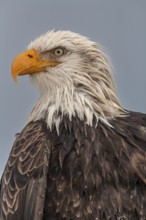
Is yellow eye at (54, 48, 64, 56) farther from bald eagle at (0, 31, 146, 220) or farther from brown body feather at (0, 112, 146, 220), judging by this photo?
brown body feather at (0, 112, 146, 220)

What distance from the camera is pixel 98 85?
7.65 m

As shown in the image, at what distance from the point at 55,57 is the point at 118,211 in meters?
2.25

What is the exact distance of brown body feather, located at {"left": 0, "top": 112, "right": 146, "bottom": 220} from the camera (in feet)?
22.4

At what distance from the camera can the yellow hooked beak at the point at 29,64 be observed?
7.65 meters

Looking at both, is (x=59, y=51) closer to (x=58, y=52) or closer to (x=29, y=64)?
(x=58, y=52)

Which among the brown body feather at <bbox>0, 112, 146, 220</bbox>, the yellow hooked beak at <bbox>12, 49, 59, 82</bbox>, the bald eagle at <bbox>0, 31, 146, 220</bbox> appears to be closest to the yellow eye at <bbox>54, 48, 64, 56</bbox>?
the bald eagle at <bbox>0, 31, 146, 220</bbox>

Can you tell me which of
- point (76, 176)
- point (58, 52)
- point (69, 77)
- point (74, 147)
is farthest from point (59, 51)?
point (76, 176)

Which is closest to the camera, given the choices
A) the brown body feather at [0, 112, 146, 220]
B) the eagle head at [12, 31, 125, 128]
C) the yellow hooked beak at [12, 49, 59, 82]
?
the brown body feather at [0, 112, 146, 220]

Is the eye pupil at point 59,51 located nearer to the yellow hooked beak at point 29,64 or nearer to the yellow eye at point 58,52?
the yellow eye at point 58,52

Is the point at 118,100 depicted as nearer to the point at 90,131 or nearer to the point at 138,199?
the point at 90,131

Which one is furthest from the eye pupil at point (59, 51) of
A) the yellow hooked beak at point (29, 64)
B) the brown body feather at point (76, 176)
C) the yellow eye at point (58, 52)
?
the brown body feather at point (76, 176)

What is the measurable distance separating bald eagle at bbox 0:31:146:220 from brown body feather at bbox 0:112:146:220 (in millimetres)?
11

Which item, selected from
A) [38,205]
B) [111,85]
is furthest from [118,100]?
[38,205]

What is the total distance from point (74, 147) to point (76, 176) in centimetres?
38
